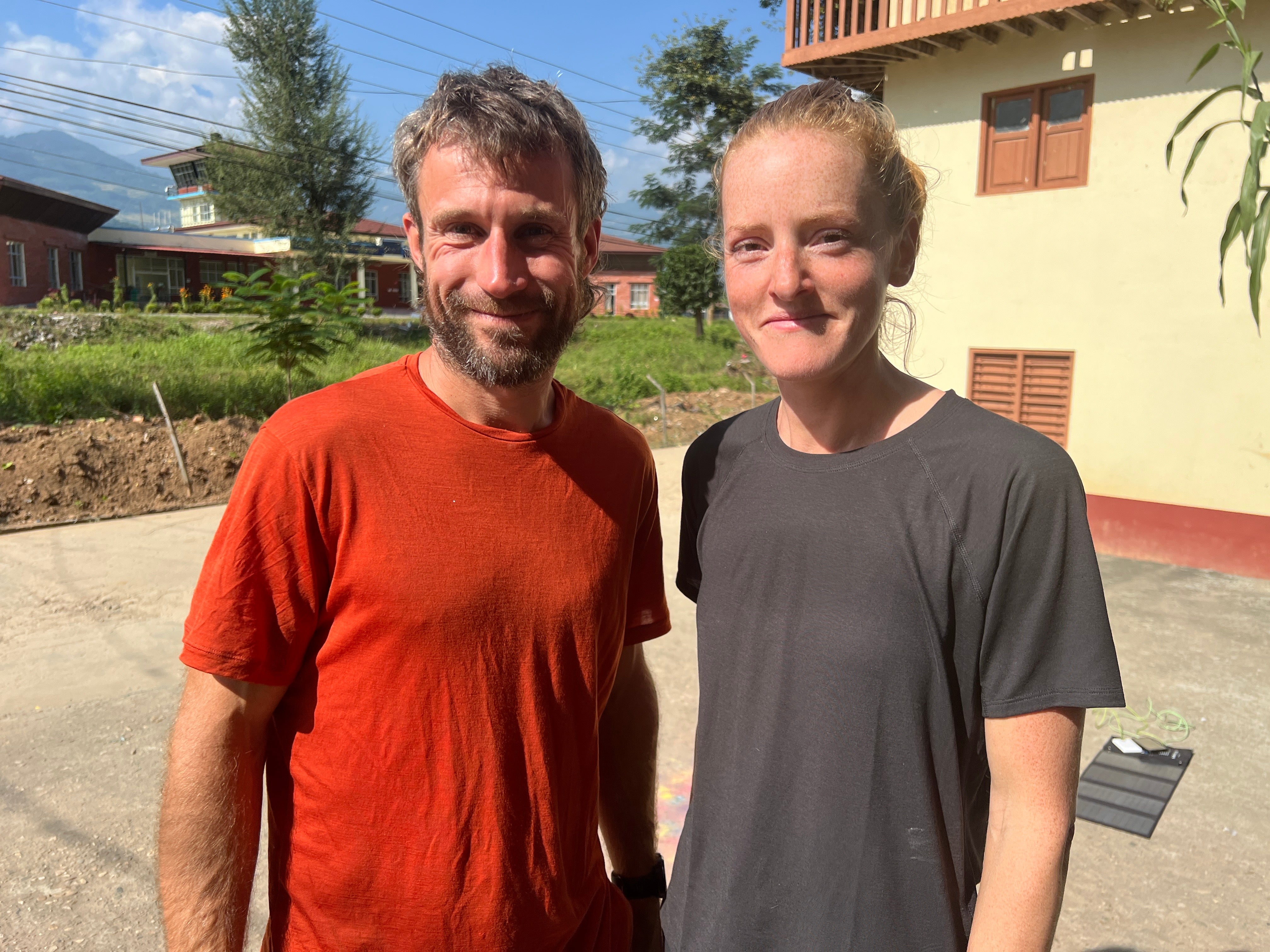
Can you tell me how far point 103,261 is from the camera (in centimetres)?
3541

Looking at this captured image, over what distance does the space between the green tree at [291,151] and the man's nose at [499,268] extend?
106 feet

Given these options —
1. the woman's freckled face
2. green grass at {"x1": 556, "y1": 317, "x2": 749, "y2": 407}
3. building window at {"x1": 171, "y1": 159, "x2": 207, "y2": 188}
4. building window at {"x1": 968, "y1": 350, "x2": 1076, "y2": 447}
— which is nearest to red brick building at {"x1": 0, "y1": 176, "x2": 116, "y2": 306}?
green grass at {"x1": 556, "y1": 317, "x2": 749, "y2": 407}

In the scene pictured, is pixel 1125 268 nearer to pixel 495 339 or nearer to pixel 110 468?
pixel 495 339

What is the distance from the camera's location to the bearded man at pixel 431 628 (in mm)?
1463

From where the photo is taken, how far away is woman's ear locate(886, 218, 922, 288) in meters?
1.47

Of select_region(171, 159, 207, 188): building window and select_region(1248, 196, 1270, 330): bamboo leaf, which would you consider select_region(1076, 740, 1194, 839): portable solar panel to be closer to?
select_region(1248, 196, 1270, 330): bamboo leaf

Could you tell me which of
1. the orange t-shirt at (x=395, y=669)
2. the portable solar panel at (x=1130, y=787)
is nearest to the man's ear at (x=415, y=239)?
the orange t-shirt at (x=395, y=669)

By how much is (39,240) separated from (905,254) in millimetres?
36046

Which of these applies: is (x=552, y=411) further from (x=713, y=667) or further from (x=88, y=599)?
(x=88, y=599)

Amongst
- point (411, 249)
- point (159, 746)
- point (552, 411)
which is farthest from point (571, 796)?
point (159, 746)

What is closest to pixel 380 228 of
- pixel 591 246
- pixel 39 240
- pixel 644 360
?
pixel 39 240

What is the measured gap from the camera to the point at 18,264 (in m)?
29.5

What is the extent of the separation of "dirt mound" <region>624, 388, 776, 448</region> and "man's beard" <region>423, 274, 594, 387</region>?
40.0 feet

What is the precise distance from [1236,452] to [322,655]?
26.1 feet
